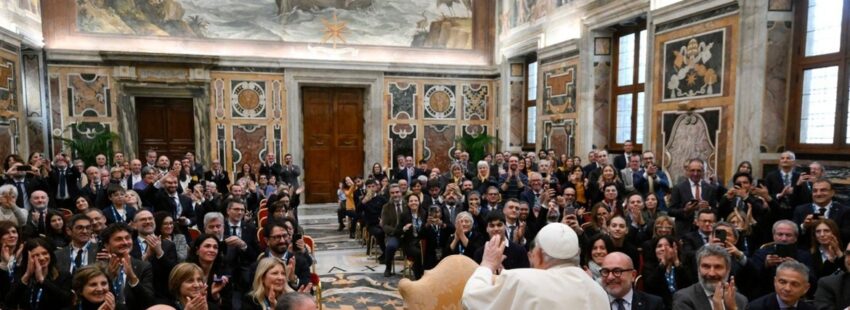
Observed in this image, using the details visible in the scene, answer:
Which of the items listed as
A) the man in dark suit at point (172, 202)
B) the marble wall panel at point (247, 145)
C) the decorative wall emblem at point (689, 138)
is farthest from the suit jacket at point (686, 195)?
the marble wall panel at point (247, 145)

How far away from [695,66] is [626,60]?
2.31 metres

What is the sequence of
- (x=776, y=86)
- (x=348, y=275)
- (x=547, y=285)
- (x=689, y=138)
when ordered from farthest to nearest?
1. (x=689, y=138)
2. (x=348, y=275)
3. (x=776, y=86)
4. (x=547, y=285)

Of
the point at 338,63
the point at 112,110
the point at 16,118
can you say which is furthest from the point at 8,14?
the point at 338,63

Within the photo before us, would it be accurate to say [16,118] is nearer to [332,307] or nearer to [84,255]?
[84,255]

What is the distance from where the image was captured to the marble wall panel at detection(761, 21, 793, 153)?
714 cm

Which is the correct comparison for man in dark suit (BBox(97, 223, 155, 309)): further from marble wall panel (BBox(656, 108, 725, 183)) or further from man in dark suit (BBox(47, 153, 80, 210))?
marble wall panel (BBox(656, 108, 725, 183))

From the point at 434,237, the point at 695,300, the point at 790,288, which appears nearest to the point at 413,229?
the point at 434,237

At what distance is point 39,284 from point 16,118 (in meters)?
8.47

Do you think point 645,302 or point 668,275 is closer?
point 645,302

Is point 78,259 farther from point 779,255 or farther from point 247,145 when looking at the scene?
point 247,145

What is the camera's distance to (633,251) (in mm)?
4918

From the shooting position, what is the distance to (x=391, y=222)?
768 cm

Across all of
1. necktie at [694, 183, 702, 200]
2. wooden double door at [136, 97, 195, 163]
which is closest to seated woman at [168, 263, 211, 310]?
necktie at [694, 183, 702, 200]

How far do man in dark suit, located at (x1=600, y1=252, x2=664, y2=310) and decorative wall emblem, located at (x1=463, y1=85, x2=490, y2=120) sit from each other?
11.2 meters
